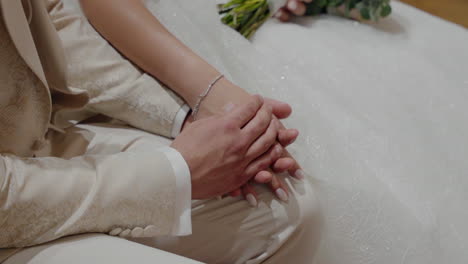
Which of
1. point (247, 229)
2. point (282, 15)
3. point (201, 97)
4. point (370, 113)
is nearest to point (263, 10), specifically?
point (282, 15)

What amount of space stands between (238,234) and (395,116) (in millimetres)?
552

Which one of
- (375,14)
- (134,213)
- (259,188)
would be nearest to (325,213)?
(259,188)

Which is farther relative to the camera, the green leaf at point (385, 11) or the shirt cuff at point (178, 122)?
the green leaf at point (385, 11)

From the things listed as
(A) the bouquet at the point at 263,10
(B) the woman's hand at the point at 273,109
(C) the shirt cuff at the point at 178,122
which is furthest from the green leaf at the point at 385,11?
(C) the shirt cuff at the point at 178,122

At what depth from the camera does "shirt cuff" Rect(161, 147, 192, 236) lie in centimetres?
77

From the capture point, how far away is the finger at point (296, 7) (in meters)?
1.42

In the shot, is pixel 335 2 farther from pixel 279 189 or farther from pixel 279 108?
pixel 279 189

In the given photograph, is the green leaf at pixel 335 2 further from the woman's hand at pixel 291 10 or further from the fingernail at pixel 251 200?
the fingernail at pixel 251 200

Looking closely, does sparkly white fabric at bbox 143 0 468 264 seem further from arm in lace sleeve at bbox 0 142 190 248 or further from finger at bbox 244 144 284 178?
arm in lace sleeve at bbox 0 142 190 248

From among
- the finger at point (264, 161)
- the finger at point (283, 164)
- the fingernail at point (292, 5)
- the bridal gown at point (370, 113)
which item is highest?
the fingernail at point (292, 5)

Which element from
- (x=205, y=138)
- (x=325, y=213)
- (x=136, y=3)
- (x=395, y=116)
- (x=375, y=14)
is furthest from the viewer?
(x=375, y=14)

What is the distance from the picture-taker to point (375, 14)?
1.45 meters

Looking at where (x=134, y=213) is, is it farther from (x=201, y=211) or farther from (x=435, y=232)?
(x=435, y=232)

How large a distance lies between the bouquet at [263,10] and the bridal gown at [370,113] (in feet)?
0.11
